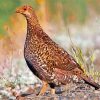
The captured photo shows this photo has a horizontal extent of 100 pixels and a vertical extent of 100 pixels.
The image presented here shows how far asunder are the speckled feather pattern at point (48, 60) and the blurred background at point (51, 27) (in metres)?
1.57

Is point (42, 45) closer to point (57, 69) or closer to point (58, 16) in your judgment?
point (57, 69)

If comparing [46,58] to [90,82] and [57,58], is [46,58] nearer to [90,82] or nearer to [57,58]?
[57,58]

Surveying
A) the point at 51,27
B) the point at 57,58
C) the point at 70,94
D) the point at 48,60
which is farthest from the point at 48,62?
the point at 51,27

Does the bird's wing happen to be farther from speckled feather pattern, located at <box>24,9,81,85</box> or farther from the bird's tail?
the bird's tail

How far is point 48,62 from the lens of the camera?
36.7ft

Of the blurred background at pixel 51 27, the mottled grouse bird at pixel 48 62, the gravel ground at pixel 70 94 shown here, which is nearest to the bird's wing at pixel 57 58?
the mottled grouse bird at pixel 48 62

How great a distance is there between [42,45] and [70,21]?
39.4 ft

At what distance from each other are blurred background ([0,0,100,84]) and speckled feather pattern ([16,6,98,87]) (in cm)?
157

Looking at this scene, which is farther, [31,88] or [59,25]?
[59,25]

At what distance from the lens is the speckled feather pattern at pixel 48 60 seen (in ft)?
36.3

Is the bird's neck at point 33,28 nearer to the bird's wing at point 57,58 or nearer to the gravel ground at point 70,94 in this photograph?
the bird's wing at point 57,58

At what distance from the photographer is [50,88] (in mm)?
11562

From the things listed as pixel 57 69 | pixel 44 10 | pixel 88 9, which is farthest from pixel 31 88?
pixel 88 9

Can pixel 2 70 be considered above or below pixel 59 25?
below
